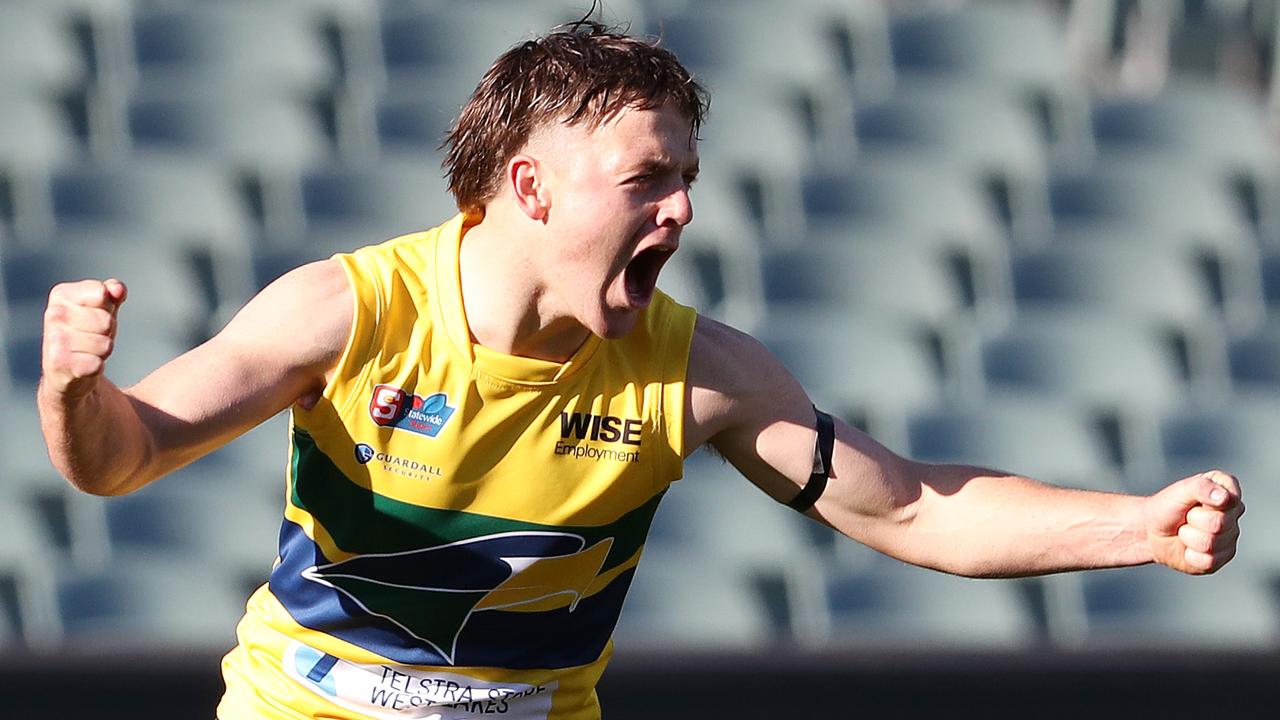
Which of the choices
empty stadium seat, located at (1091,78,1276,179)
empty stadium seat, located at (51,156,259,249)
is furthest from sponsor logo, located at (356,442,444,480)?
empty stadium seat, located at (1091,78,1276,179)

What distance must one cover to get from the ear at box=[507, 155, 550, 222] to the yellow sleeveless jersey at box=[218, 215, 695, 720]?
0.51 ft

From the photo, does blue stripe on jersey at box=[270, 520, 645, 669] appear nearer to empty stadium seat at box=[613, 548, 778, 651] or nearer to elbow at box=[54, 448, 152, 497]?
elbow at box=[54, 448, 152, 497]

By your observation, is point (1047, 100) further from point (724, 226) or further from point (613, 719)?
point (613, 719)

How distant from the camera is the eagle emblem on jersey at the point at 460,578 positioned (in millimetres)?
2725

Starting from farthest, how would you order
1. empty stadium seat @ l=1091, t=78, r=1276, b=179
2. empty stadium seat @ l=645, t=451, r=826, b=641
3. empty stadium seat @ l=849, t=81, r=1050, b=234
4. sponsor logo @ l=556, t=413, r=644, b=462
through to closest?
1. empty stadium seat @ l=1091, t=78, r=1276, b=179
2. empty stadium seat @ l=849, t=81, r=1050, b=234
3. empty stadium seat @ l=645, t=451, r=826, b=641
4. sponsor logo @ l=556, t=413, r=644, b=462

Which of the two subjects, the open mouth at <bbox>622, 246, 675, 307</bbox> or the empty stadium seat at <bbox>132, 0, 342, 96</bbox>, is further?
the empty stadium seat at <bbox>132, 0, 342, 96</bbox>

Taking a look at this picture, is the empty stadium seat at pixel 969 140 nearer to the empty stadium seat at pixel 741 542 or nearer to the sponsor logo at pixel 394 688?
the empty stadium seat at pixel 741 542

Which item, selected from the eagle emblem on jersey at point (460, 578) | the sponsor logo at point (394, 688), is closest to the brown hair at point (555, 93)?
the eagle emblem on jersey at point (460, 578)

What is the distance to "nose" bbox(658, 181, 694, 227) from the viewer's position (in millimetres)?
2574

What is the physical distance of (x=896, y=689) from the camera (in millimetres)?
4980

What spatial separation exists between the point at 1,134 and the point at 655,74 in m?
5.04

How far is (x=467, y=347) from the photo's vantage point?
8.75 ft

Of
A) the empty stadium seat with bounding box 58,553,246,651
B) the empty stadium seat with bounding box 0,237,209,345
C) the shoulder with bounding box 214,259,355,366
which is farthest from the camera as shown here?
the empty stadium seat with bounding box 0,237,209,345

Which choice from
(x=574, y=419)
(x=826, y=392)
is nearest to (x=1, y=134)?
(x=826, y=392)
